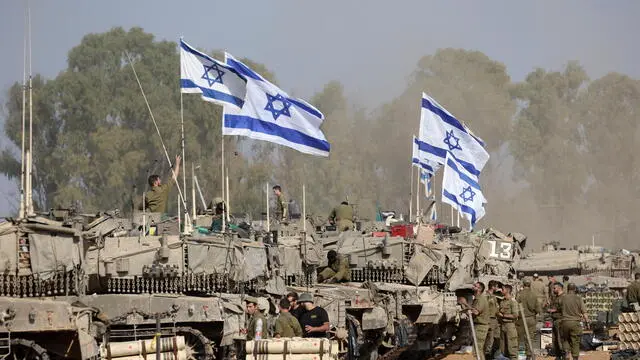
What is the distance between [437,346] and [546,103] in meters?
66.9

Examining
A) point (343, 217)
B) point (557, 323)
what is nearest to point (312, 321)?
point (557, 323)

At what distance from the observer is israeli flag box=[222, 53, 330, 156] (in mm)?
29344

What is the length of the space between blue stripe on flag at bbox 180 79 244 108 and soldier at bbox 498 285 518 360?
27.2 feet

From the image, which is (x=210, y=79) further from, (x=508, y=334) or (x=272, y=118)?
(x=508, y=334)

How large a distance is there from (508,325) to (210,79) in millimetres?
9195

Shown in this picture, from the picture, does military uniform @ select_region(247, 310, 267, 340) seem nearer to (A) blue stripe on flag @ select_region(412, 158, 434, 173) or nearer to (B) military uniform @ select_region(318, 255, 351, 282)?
(B) military uniform @ select_region(318, 255, 351, 282)

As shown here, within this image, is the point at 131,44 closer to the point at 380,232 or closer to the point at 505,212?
the point at 505,212

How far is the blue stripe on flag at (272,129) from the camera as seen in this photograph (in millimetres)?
29322

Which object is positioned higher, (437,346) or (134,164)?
(134,164)

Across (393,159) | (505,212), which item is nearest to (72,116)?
(393,159)

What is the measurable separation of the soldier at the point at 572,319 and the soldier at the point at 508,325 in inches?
50.5

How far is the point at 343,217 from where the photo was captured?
36156 millimetres

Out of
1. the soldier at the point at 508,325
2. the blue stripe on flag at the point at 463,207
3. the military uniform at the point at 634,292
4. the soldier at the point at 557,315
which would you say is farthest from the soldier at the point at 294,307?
the blue stripe on flag at the point at 463,207

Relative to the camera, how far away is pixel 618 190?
10288 centimetres
